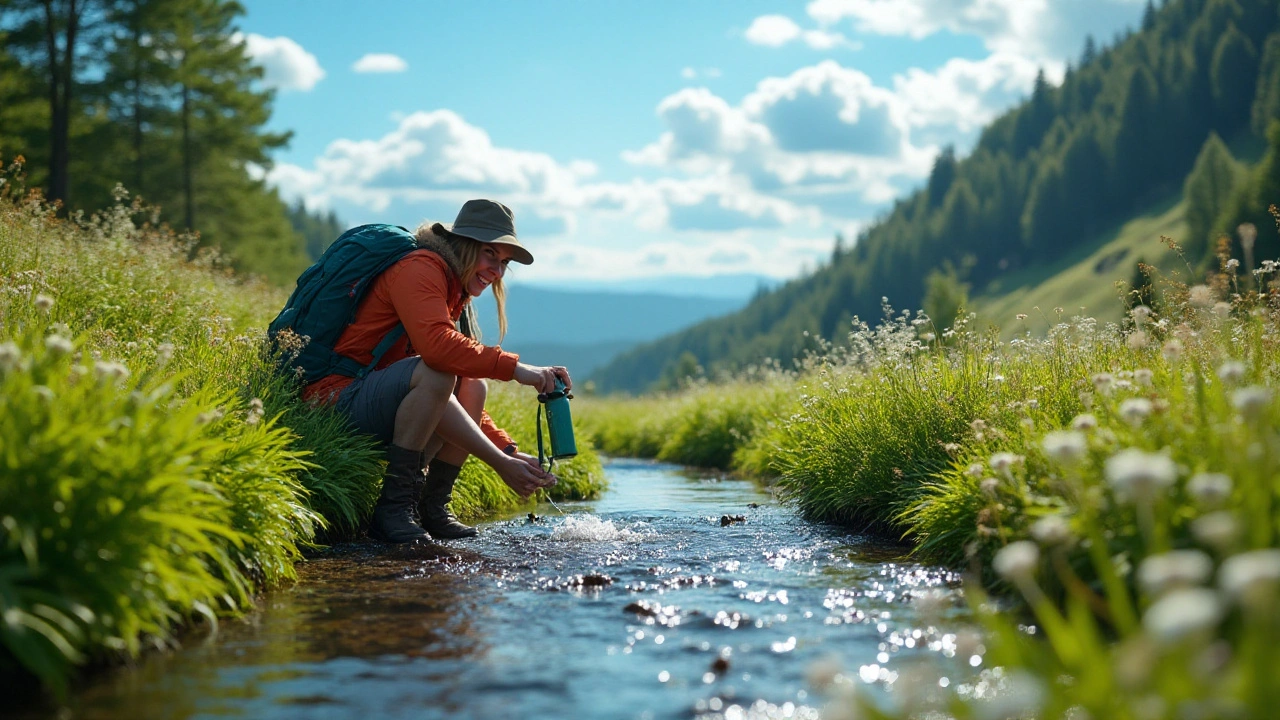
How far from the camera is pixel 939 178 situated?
16038cm

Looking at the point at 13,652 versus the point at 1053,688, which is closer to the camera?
the point at 1053,688

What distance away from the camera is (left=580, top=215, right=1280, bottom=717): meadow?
6.57ft

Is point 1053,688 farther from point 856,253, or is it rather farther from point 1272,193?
point 856,253

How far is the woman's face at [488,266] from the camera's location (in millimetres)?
6586

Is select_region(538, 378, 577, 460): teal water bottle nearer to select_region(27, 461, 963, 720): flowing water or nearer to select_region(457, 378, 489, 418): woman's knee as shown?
select_region(457, 378, 489, 418): woman's knee

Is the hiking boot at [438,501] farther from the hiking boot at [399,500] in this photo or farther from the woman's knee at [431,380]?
the woman's knee at [431,380]

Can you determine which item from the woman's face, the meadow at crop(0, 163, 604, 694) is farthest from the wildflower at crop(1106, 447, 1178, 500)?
the woman's face

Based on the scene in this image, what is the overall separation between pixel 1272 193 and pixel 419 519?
79945 millimetres

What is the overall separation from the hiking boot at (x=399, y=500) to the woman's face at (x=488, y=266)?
3.94 feet

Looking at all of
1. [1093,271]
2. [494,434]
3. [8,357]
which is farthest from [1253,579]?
[1093,271]

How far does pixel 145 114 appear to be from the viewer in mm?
34812

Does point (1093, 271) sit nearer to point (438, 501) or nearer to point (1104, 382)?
point (438, 501)

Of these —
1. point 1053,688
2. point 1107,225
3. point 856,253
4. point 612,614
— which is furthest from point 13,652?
point 856,253

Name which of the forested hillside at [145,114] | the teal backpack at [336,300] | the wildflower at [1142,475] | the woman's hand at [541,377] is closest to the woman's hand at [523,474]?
the woman's hand at [541,377]
